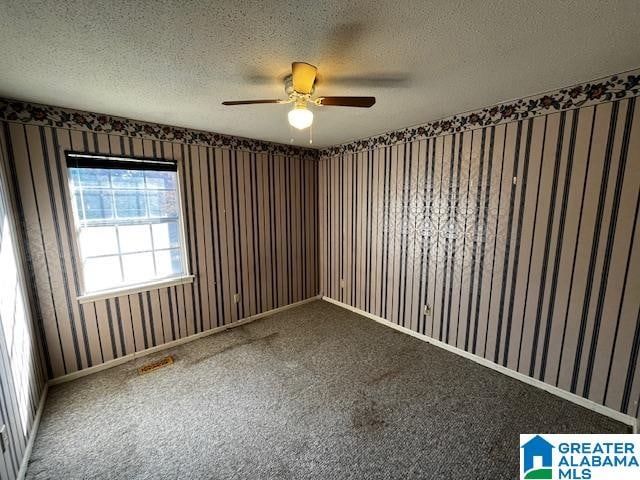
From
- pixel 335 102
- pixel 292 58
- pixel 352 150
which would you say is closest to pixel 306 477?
pixel 335 102

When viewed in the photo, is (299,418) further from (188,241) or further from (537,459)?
(188,241)

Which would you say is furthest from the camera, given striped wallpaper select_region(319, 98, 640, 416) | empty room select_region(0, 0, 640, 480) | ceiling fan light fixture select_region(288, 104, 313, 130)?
striped wallpaper select_region(319, 98, 640, 416)

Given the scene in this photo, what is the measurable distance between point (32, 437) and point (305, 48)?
2.99 meters

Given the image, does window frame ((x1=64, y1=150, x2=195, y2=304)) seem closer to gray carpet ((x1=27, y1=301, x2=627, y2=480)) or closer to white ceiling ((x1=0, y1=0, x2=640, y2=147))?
white ceiling ((x1=0, y1=0, x2=640, y2=147))

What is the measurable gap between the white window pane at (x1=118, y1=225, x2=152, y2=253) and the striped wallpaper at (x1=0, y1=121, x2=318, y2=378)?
37 cm

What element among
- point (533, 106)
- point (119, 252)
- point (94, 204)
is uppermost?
point (533, 106)

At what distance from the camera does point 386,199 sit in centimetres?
329

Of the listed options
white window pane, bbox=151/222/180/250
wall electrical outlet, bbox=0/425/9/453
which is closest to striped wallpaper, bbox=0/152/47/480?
wall electrical outlet, bbox=0/425/9/453

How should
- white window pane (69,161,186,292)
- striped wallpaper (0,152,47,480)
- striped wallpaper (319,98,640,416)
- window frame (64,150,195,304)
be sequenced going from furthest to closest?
1. white window pane (69,161,186,292)
2. window frame (64,150,195,304)
3. striped wallpaper (319,98,640,416)
4. striped wallpaper (0,152,47,480)

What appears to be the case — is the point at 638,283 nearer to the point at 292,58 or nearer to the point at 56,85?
the point at 292,58

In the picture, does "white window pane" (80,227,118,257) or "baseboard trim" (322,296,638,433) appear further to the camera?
"white window pane" (80,227,118,257)

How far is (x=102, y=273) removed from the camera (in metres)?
2.57

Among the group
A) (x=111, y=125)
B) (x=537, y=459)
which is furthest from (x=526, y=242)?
(x=111, y=125)

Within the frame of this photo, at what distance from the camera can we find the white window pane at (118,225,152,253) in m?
2.64
